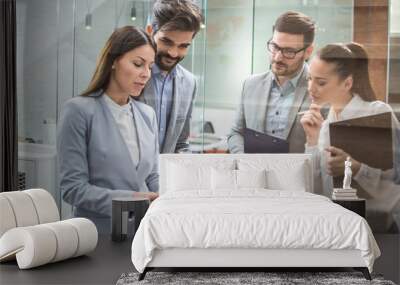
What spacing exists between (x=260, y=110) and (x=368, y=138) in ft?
3.99

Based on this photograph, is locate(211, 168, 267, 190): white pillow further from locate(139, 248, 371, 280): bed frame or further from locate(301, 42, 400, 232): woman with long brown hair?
locate(139, 248, 371, 280): bed frame

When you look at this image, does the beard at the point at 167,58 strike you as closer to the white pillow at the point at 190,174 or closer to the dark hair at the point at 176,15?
the dark hair at the point at 176,15

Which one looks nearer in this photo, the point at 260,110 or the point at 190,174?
the point at 190,174

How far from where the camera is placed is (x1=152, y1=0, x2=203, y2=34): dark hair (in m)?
7.63

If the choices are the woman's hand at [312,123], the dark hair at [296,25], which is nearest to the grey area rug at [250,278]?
the woman's hand at [312,123]

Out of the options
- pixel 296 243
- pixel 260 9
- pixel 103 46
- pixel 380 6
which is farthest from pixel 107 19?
pixel 296 243

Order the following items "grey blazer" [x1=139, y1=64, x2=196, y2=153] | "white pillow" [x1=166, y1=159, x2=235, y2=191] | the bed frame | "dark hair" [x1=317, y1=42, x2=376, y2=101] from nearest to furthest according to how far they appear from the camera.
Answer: the bed frame → "white pillow" [x1=166, y1=159, x2=235, y2=191] → "dark hair" [x1=317, y1=42, x2=376, y2=101] → "grey blazer" [x1=139, y1=64, x2=196, y2=153]

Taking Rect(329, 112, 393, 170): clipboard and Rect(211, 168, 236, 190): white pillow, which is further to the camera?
Rect(329, 112, 393, 170): clipboard

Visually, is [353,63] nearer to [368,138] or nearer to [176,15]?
[368,138]

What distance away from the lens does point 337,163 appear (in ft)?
25.2

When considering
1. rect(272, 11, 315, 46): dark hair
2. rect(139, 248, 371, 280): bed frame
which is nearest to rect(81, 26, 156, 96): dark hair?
rect(272, 11, 315, 46): dark hair

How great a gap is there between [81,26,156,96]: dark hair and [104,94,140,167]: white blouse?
0.58 feet

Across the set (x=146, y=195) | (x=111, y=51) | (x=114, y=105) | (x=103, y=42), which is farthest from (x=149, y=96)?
(x=146, y=195)

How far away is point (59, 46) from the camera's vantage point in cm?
774
